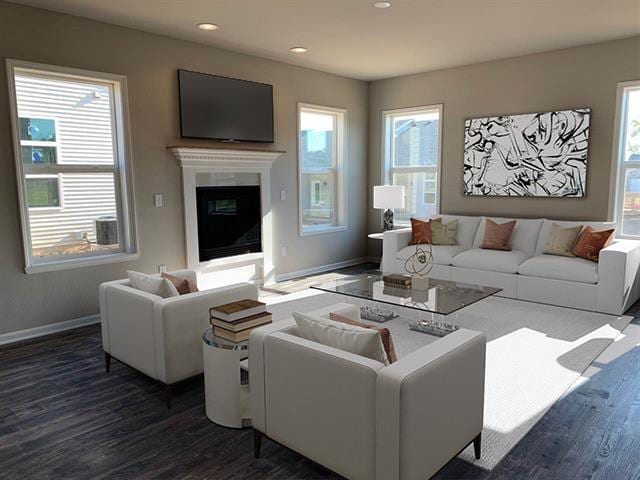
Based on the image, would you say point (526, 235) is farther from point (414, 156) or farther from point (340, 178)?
point (340, 178)

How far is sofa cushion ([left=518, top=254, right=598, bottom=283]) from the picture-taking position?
4.58m

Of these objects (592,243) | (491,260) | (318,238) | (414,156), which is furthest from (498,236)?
(318,238)

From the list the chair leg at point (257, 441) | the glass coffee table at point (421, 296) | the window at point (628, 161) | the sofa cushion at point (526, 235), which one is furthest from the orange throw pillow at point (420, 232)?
the chair leg at point (257, 441)

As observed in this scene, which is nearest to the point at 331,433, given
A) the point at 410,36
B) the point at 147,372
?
the point at 147,372

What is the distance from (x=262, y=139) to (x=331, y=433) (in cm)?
435

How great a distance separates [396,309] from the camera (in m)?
4.71

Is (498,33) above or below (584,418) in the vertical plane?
above

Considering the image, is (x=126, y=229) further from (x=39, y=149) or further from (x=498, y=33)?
(x=498, y=33)

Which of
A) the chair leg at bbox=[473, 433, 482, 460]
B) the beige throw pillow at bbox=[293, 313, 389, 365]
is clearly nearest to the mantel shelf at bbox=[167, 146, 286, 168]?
the beige throw pillow at bbox=[293, 313, 389, 365]

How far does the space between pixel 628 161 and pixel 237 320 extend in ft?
15.6

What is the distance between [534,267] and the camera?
4.88m

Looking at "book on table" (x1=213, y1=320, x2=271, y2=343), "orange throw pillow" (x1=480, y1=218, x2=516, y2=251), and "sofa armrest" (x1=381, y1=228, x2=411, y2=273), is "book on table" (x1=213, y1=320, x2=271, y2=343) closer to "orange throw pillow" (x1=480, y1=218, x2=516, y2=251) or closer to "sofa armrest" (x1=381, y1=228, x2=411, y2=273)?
"sofa armrest" (x1=381, y1=228, x2=411, y2=273)

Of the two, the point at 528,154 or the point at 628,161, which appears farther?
the point at 528,154

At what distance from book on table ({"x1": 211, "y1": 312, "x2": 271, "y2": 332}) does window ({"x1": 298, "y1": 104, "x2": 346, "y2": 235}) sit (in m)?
3.82
